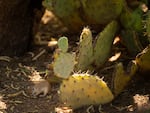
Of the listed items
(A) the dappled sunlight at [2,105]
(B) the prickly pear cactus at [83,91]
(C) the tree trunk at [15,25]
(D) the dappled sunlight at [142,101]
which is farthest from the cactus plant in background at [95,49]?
(A) the dappled sunlight at [2,105]

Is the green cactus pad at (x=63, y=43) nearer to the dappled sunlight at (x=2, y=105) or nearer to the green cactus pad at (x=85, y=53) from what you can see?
the green cactus pad at (x=85, y=53)

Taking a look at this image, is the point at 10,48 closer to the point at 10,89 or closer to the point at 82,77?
the point at 10,89

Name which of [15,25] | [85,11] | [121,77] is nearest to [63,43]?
[121,77]

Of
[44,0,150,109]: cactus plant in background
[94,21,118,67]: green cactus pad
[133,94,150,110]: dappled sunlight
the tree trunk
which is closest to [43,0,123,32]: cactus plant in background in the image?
[44,0,150,109]: cactus plant in background

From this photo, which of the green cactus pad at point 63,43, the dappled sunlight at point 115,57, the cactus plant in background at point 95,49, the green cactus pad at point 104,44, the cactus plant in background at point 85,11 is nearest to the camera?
the green cactus pad at point 63,43

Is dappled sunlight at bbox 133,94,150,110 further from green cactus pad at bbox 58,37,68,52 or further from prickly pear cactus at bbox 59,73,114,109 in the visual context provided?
green cactus pad at bbox 58,37,68,52

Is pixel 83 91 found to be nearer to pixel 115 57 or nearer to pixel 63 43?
pixel 63 43
